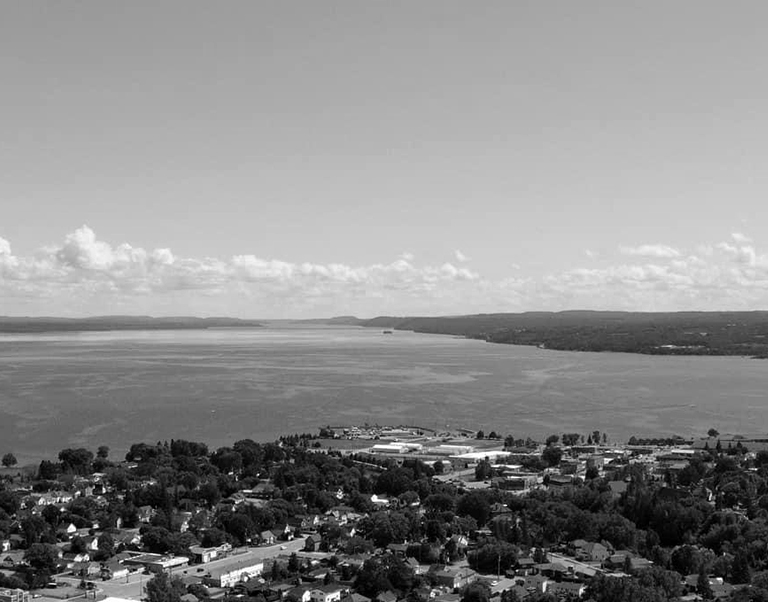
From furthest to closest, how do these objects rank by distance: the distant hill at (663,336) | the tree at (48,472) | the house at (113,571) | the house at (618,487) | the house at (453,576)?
1. the distant hill at (663,336)
2. the tree at (48,472)
3. the house at (618,487)
4. the house at (113,571)
5. the house at (453,576)

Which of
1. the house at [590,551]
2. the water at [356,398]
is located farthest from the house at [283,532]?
the water at [356,398]

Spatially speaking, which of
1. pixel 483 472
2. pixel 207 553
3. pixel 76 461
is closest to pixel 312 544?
pixel 207 553

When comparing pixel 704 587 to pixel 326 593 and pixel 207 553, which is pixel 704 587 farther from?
pixel 207 553

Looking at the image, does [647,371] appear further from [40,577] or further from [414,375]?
[40,577]

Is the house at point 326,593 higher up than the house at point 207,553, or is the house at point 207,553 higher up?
the house at point 326,593

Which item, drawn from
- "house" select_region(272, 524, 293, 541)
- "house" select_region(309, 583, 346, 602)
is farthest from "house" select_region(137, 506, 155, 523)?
"house" select_region(309, 583, 346, 602)

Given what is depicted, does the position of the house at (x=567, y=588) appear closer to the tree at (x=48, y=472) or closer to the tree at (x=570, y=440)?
the tree at (x=48, y=472)
